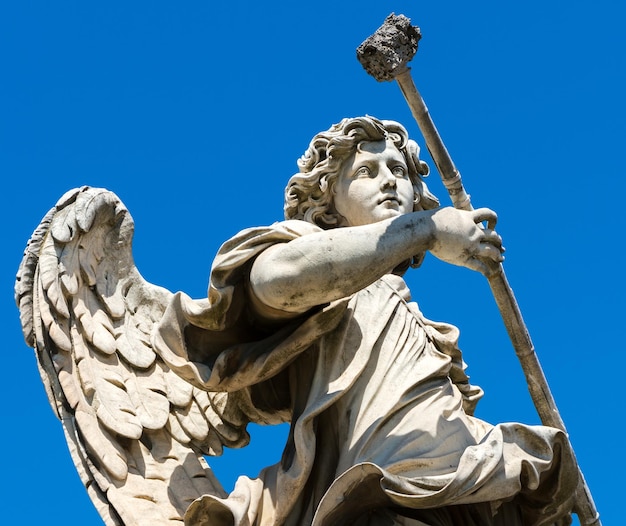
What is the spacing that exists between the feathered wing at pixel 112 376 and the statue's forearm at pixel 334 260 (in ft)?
4.22

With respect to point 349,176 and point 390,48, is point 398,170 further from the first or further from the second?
point 390,48

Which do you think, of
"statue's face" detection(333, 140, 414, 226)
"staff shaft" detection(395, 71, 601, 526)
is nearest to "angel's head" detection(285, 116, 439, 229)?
"statue's face" detection(333, 140, 414, 226)

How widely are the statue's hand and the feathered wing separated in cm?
171

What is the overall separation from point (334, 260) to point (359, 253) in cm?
12

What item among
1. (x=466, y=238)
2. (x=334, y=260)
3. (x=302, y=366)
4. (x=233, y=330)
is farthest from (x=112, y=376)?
(x=466, y=238)

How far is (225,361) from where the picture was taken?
31.9 feet

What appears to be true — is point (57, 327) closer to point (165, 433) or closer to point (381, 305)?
point (165, 433)

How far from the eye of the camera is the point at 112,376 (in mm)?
10508

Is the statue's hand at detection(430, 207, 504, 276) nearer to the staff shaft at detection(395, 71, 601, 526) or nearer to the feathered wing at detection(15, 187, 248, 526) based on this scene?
the staff shaft at detection(395, 71, 601, 526)

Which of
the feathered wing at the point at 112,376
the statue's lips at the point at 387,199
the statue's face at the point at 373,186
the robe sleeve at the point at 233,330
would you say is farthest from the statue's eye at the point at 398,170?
the feathered wing at the point at 112,376

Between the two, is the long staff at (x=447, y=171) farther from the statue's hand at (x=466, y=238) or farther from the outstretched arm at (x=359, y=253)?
the outstretched arm at (x=359, y=253)

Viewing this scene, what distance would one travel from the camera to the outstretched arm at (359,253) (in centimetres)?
927

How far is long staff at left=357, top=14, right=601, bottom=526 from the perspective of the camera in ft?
30.9

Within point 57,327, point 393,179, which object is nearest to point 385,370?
point 393,179
